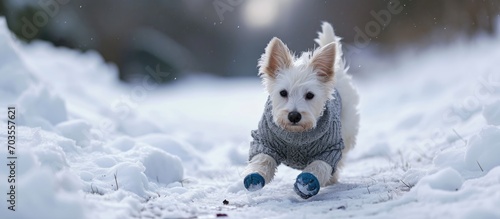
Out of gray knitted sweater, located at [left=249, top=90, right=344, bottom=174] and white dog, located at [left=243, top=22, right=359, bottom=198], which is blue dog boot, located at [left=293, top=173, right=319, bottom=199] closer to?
white dog, located at [left=243, top=22, right=359, bottom=198]

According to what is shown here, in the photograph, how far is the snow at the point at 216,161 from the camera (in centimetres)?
325

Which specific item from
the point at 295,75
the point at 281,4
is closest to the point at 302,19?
the point at 281,4

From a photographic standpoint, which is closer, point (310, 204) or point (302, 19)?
point (310, 204)

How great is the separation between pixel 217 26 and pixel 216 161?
762 inches

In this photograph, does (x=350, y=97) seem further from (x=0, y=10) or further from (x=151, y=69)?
(x=151, y=69)

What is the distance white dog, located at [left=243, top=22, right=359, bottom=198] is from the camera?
180 inches

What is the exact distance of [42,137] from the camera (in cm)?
473

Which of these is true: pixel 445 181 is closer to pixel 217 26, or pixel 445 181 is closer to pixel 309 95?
pixel 309 95

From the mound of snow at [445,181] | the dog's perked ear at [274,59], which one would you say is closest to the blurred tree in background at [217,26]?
the dog's perked ear at [274,59]

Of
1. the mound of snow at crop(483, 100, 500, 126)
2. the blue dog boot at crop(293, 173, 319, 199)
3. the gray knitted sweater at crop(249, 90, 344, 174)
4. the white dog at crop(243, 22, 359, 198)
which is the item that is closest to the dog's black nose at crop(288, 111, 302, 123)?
the white dog at crop(243, 22, 359, 198)

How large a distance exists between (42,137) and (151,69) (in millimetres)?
17155

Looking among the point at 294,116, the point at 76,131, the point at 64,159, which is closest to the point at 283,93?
the point at 294,116

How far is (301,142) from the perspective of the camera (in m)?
4.67

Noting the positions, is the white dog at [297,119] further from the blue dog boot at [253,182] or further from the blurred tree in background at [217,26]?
the blurred tree in background at [217,26]
